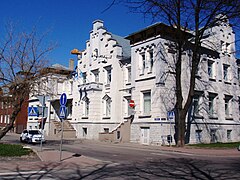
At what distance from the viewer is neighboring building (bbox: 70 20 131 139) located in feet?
116

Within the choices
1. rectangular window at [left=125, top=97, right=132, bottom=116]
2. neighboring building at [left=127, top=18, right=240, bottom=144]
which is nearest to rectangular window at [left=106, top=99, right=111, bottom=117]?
rectangular window at [left=125, top=97, right=132, bottom=116]

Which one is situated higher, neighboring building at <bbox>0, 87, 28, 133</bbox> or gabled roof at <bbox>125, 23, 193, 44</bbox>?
gabled roof at <bbox>125, 23, 193, 44</bbox>

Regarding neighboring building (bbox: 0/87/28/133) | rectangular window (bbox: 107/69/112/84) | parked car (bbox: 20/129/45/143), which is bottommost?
parked car (bbox: 20/129/45/143)

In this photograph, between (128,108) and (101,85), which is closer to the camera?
(128,108)

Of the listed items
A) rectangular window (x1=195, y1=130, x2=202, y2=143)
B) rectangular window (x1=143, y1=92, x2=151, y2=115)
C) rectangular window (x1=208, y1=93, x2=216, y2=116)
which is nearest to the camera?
rectangular window (x1=143, y1=92, x2=151, y2=115)

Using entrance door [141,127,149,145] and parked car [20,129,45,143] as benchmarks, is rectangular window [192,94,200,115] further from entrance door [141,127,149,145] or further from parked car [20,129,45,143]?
parked car [20,129,45,143]

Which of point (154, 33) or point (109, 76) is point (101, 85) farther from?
point (154, 33)

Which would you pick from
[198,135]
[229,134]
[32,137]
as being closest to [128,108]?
[198,135]

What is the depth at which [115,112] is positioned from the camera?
35188mm

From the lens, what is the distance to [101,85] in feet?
123

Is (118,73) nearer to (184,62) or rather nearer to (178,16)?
(184,62)

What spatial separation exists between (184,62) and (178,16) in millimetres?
9066

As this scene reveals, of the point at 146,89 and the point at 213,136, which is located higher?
the point at 146,89

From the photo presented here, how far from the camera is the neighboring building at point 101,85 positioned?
35.5 metres
